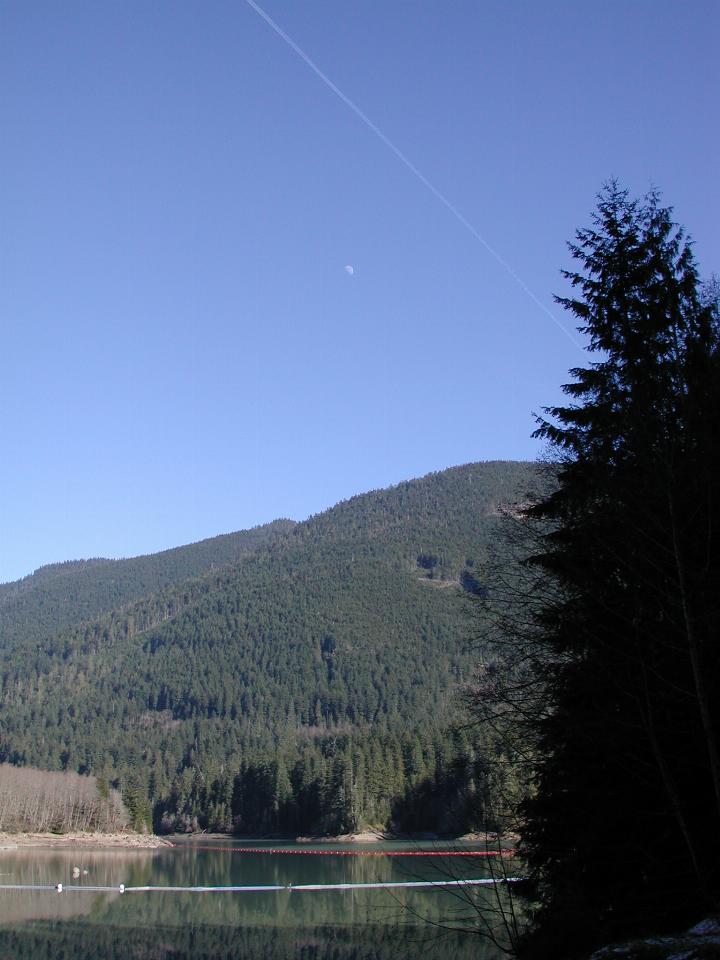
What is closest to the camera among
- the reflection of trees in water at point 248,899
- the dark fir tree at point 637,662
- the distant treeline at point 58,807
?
the dark fir tree at point 637,662

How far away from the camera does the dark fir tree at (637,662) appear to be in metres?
11.2

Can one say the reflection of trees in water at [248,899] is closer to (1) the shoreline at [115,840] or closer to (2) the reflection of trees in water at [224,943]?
(2) the reflection of trees in water at [224,943]

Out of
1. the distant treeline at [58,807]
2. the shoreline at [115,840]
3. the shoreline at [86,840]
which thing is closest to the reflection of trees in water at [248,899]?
the shoreline at [115,840]

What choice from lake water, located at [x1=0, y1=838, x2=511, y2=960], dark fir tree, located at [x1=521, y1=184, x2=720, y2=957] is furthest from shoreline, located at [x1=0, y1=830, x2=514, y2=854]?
dark fir tree, located at [x1=521, y1=184, x2=720, y2=957]

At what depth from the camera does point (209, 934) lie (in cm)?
4459

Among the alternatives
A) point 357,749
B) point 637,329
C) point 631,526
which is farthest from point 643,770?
point 357,749

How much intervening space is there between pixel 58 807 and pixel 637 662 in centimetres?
15018

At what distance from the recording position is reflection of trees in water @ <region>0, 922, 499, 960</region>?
3622 centimetres

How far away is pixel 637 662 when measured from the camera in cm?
1126

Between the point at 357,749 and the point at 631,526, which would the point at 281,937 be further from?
the point at 357,749

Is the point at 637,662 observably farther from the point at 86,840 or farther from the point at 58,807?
the point at 58,807

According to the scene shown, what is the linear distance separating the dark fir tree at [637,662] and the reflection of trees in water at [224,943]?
75.2ft

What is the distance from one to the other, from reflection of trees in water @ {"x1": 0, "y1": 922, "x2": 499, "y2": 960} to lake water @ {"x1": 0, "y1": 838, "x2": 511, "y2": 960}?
0.18 feet

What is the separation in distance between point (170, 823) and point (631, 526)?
168444 mm
